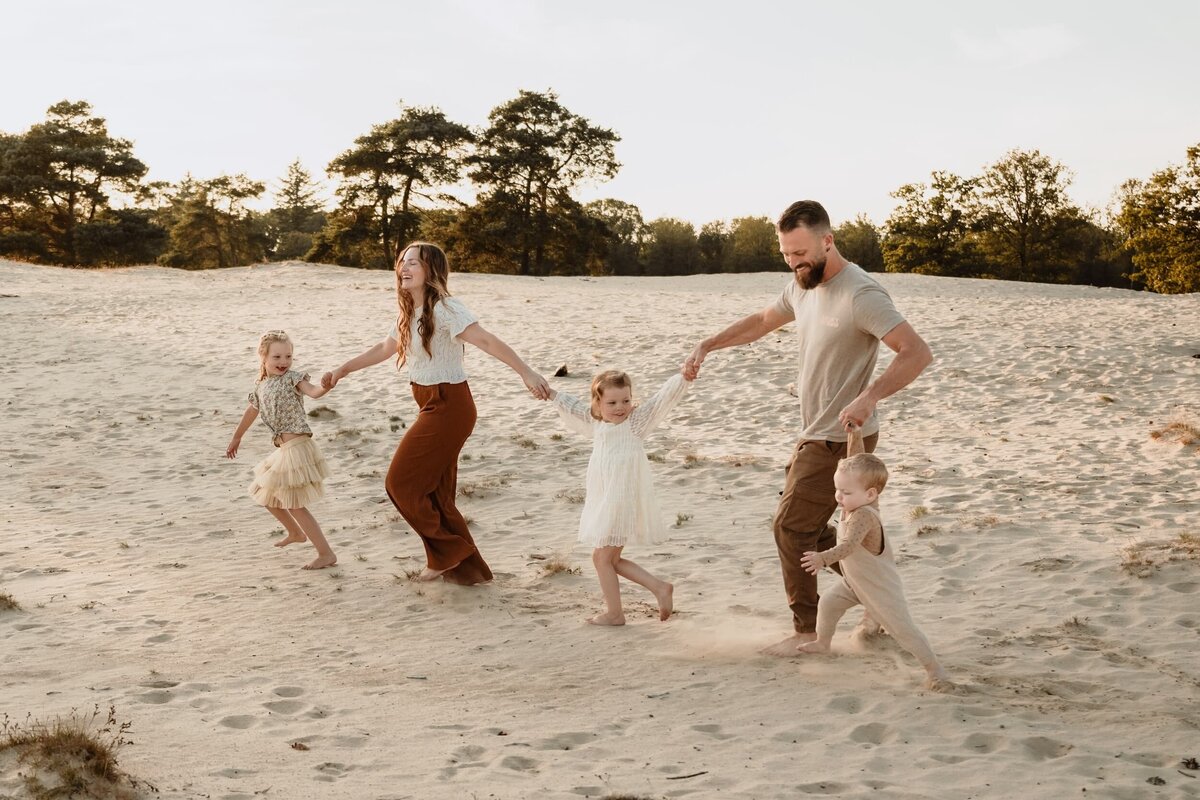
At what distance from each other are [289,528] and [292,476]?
787 mm

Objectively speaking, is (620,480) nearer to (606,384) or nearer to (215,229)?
(606,384)

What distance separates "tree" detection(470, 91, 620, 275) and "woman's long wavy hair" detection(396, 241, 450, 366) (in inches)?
1620

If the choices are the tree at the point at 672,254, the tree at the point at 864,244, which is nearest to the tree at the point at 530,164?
the tree at the point at 672,254

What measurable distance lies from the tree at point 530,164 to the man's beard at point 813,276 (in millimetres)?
42897

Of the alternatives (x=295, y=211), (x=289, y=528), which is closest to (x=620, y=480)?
(x=289, y=528)

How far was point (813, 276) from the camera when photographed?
5250 mm

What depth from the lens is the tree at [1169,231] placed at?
44312mm

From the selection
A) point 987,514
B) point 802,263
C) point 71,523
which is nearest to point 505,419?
point 71,523

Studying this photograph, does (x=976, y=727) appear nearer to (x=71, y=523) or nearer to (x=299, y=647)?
(x=299, y=647)

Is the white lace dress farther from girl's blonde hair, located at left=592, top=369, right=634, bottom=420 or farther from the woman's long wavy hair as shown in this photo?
the woman's long wavy hair

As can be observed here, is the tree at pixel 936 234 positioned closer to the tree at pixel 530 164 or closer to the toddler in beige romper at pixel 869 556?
the tree at pixel 530 164

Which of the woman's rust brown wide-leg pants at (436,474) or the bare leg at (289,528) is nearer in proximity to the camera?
the woman's rust brown wide-leg pants at (436,474)

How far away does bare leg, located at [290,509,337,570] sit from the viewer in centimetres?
756

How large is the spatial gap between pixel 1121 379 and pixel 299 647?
11909mm
